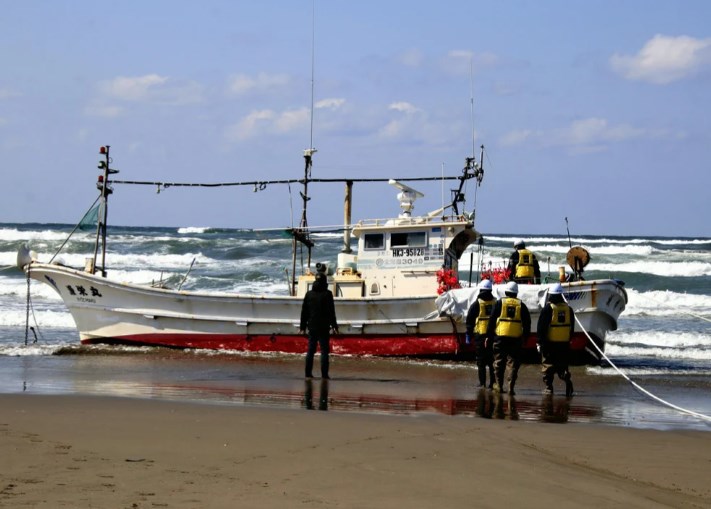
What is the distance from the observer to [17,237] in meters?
65.5

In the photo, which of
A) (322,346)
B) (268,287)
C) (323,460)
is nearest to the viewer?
(323,460)

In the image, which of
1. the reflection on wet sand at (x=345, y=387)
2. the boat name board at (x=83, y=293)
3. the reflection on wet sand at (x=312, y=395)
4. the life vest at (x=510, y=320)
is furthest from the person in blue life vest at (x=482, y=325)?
the boat name board at (x=83, y=293)

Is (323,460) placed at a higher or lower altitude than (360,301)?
lower

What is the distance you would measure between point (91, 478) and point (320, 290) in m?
7.69

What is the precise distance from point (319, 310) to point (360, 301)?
4.52 m

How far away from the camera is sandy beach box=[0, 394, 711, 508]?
6273mm

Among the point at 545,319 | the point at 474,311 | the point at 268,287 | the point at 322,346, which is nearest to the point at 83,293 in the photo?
the point at 322,346

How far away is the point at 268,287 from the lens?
116ft

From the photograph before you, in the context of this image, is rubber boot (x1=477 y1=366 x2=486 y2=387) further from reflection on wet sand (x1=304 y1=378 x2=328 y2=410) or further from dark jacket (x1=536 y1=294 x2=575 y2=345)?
reflection on wet sand (x1=304 y1=378 x2=328 y2=410)

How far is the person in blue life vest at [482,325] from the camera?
13609 mm

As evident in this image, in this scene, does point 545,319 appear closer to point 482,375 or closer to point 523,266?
point 482,375

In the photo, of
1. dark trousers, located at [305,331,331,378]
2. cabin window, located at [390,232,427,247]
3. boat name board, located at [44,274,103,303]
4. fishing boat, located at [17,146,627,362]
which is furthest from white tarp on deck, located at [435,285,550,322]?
boat name board, located at [44,274,103,303]

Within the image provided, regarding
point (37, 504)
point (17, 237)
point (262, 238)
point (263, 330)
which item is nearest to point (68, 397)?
point (37, 504)

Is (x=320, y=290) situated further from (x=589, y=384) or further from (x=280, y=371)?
(x=589, y=384)
